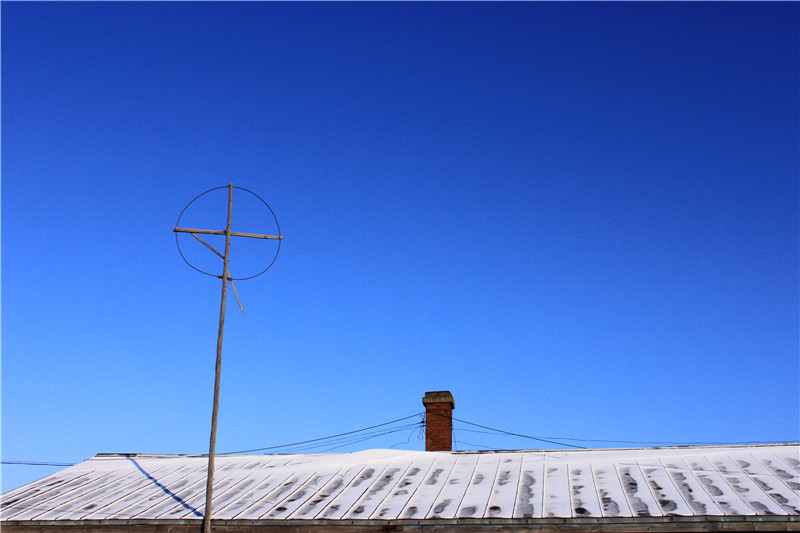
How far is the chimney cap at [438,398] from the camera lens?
75.5 feet

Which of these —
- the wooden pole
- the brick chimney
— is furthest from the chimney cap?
the wooden pole

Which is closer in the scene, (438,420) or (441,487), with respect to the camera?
(441,487)

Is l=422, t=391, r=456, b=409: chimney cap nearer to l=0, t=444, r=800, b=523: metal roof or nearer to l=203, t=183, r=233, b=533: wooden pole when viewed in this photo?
l=0, t=444, r=800, b=523: metal roof

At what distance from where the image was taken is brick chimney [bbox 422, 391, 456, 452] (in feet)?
72.5

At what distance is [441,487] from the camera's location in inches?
647

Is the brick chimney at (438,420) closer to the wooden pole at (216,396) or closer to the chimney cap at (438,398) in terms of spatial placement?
the chimney cap at (438,398)

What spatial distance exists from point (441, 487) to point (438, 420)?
20.5 feet

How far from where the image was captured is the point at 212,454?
1351 cm


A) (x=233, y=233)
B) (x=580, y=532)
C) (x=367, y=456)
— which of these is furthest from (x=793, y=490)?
(x=233, y=233)

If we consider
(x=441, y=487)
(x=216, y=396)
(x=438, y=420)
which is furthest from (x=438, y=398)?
(x=216, y=396)

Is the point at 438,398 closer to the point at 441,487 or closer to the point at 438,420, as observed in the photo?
the point at 438,420

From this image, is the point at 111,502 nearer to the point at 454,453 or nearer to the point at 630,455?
the point at 454,453

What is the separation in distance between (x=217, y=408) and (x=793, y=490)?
10751 millimetres

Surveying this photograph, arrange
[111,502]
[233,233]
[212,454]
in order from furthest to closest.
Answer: [111,502]
[233,233]
[212,454]
